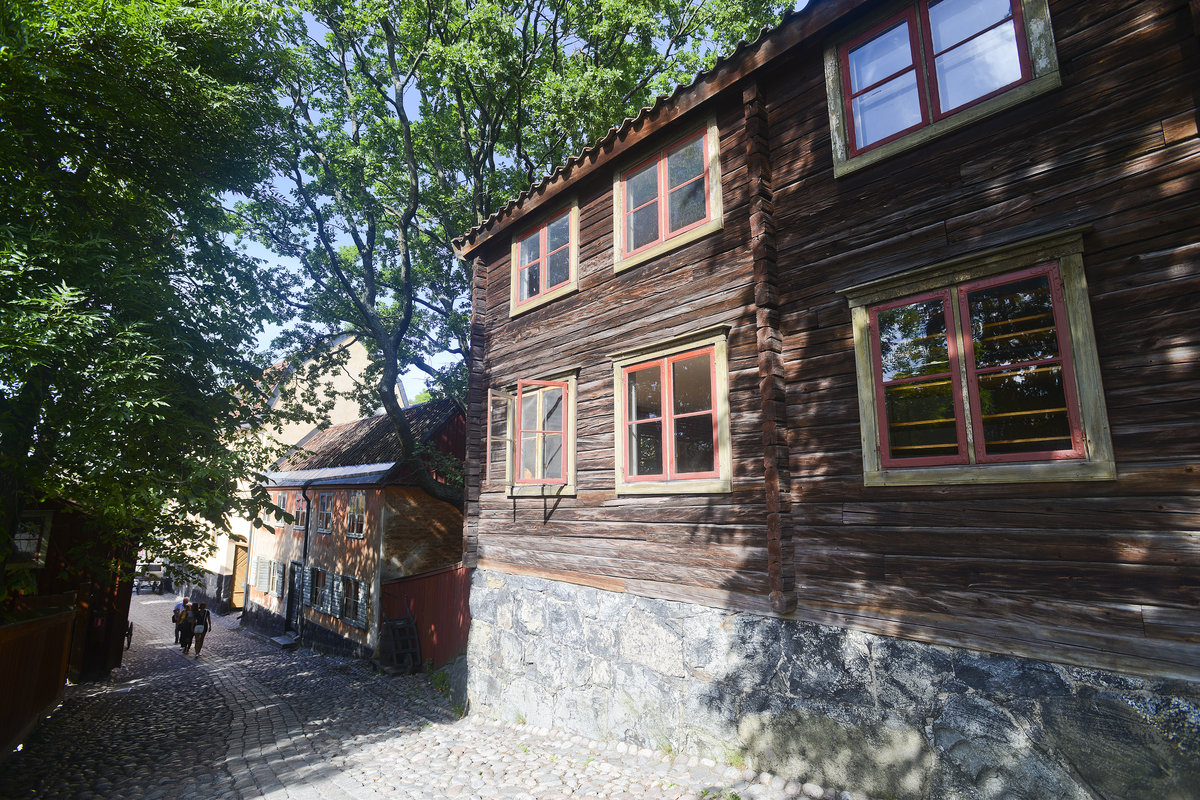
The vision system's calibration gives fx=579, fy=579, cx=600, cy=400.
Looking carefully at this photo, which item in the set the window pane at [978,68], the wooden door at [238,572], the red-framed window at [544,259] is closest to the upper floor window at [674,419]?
the red-framed window at [544,259]

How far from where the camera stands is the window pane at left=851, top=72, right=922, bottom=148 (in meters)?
5.55

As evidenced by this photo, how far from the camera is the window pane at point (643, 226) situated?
805 cm

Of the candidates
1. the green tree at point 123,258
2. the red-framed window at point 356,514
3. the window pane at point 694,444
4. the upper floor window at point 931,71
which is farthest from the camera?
the red-framed window at point 356,514

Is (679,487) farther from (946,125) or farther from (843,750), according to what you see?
(946,125)

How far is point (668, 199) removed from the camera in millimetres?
7859

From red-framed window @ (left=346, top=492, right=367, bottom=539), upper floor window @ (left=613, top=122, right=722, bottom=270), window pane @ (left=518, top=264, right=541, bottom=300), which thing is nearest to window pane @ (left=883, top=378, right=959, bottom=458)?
upper floor window @ (left=613, top=122, right=722, bottom=270)

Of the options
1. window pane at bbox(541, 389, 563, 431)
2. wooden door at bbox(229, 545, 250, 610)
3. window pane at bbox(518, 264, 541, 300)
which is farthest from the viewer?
wooden door at bbox(229, 545, 250, 610)

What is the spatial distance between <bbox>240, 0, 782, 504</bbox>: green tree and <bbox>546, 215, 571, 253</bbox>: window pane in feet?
20.5

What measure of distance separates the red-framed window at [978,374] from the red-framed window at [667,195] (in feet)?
9.77

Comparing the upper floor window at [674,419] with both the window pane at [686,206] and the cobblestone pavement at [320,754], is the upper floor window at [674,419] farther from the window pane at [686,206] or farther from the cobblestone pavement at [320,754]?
the cobblestone pavement at [320,754]

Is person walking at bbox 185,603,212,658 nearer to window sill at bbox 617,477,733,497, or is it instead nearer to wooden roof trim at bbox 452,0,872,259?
wooden roof trim at bbox 452,0,872,259

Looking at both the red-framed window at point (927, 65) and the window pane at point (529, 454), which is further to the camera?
the window pane at point (529, 454)

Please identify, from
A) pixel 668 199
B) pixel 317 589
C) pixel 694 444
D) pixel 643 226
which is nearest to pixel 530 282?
pixel 643 226

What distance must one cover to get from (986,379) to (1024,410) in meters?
0.36
